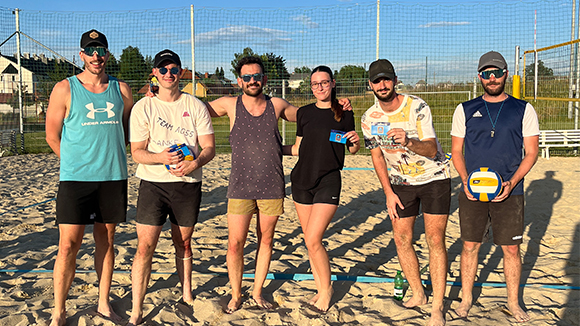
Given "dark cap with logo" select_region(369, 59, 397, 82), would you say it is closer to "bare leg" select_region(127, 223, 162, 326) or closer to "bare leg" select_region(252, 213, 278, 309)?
"bare leg" select_region(252, 213, 278, 309)

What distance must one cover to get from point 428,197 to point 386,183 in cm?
30

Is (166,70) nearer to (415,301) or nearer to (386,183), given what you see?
(386,183)

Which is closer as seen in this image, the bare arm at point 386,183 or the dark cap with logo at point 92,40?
the dark cap with logo at point 92,40

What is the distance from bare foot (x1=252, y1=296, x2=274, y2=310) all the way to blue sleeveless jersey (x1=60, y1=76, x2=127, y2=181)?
134 centimetres

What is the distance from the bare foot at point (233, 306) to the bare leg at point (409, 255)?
3.97ft

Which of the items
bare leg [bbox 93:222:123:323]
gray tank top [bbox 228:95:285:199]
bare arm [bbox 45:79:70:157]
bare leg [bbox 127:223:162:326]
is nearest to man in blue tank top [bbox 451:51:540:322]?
gray tank top [bbox 228:95:285:199]

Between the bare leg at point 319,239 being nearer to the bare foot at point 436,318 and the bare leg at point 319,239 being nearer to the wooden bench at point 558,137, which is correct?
the bare foot at point 436,318

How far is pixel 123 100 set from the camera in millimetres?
3219

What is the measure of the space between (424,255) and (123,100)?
10.7 ft

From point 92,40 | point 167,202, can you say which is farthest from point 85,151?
point 92,40

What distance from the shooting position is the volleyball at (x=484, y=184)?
123 inches

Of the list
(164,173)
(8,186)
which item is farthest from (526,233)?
(8,186)

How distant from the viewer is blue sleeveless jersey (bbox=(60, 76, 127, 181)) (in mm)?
3055

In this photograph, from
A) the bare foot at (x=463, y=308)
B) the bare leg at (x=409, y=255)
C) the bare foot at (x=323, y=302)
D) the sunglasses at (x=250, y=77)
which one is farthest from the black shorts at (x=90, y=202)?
the bare foot at (x=463, y=308)
